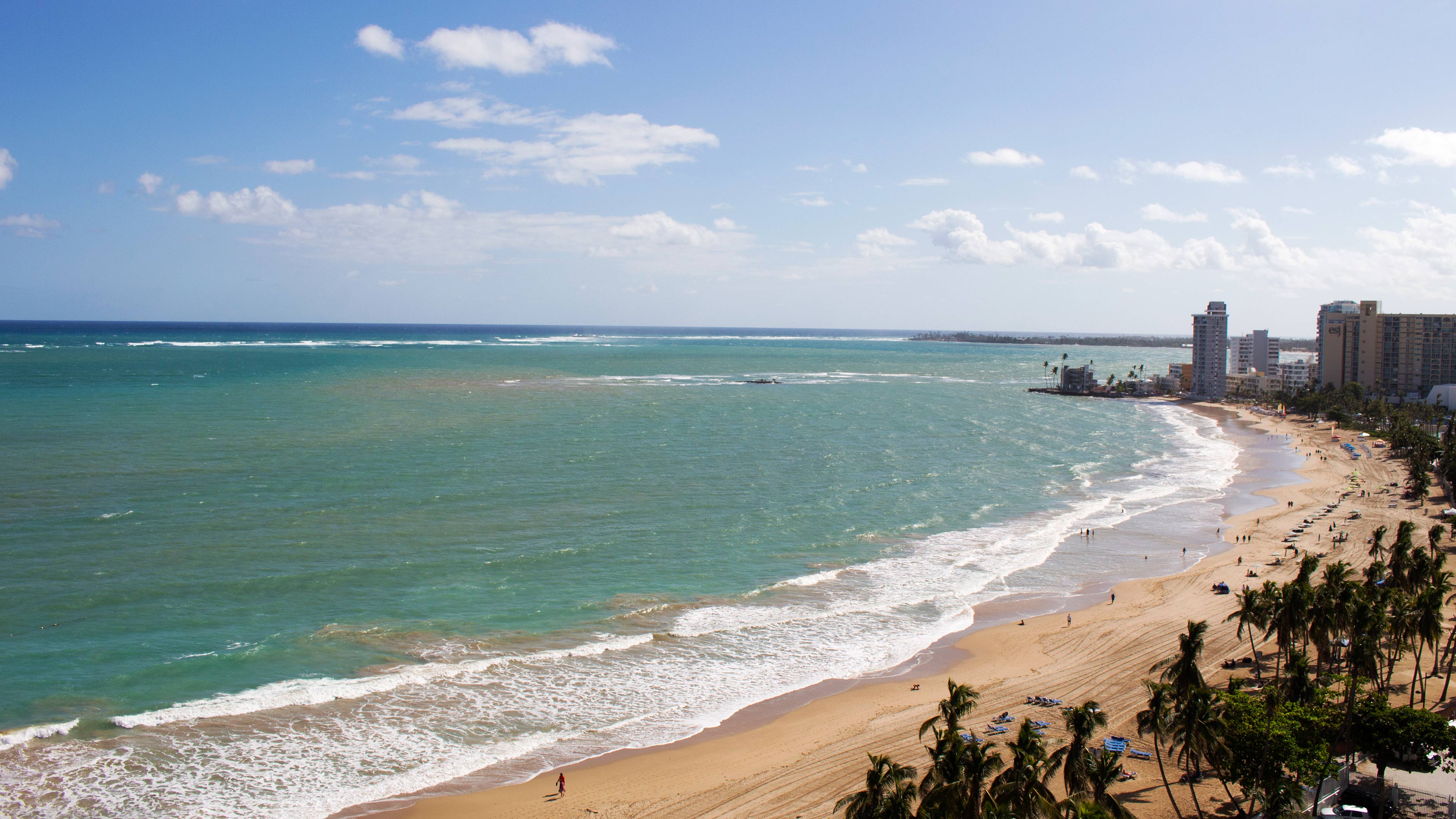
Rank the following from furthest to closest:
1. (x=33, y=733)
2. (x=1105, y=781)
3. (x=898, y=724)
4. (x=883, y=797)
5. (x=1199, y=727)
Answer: (x=898, y=724), (x=33, y=733), (x=1199, y=727), (x=1105, y=781), (x=883, y=797)

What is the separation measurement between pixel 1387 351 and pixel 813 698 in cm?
Result: 17981

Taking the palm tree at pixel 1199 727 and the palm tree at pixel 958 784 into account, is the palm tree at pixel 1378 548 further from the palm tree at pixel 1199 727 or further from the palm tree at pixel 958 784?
the palm tree at pixel 958 784

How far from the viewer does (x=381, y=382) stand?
497 feet

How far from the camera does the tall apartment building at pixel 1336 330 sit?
170 metres

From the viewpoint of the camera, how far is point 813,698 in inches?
1335

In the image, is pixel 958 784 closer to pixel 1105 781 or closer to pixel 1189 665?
pixel 1105 781

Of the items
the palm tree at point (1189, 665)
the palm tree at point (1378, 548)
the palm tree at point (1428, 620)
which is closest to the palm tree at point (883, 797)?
the palm tree at point (1189, 665)

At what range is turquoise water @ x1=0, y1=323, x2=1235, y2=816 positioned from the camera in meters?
29.1

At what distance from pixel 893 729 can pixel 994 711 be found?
4.34m

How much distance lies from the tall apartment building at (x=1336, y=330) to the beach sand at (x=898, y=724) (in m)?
147

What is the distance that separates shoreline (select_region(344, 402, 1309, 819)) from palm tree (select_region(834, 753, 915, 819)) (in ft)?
31.4

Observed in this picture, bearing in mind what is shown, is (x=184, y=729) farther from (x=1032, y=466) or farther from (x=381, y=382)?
(x=381, y=382)

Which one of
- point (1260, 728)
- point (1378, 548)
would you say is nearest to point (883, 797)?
point (1260, 728)

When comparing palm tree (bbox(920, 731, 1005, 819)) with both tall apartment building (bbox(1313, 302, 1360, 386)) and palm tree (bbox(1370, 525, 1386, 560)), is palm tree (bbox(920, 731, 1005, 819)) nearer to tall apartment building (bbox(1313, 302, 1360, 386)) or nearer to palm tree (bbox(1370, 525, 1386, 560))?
palm tree (bbox(1370, 525, 1386, 560))
